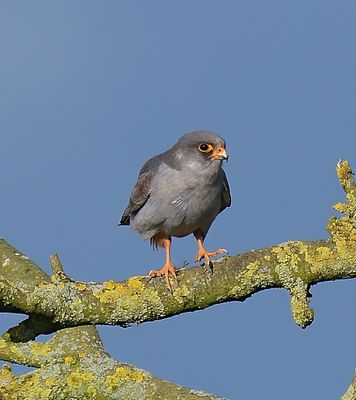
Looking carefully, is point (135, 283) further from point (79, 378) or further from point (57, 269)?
point (79, 378)

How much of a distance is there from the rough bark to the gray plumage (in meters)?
2.98

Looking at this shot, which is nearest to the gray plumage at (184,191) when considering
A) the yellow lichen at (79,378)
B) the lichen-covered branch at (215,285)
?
the lichen-covered branch at (215,285)

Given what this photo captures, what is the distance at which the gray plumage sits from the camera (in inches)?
324

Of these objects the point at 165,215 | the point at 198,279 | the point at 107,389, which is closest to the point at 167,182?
the point at 165,215

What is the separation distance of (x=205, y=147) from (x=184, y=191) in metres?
0.54

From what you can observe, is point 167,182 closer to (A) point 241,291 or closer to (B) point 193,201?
(B) point 193,201

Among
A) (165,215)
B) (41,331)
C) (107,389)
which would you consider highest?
(165,215)

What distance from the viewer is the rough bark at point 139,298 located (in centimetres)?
471

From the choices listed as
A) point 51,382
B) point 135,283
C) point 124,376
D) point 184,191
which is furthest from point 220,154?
point 51,382

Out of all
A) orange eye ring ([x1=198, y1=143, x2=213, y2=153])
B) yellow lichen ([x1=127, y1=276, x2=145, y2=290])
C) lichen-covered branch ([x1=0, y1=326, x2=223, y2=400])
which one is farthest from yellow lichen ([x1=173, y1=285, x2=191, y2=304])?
orange eye ring ([x1=198, y1=143, x2=213, y2=153])

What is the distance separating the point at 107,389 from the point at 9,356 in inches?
26.2

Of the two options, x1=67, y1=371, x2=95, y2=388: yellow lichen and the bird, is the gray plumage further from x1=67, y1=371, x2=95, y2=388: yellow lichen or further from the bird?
x1=67, y1=371, x2=95, y2=388: yellow lichen

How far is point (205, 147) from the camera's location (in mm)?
8469

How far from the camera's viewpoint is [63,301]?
4.92m
